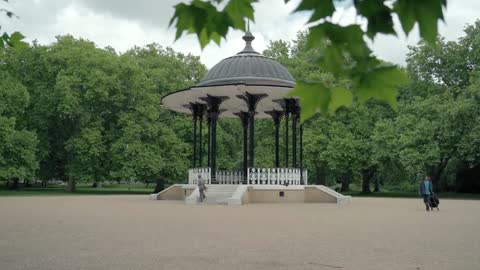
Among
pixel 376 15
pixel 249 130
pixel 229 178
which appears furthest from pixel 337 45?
pixel 229 178

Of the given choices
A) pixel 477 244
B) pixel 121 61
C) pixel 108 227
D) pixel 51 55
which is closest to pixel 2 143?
pixel 51 55

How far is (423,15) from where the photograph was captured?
1812 mm

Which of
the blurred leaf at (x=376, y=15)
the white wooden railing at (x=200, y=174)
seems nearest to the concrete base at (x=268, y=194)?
the white wooden railing at (x=200, y=174)

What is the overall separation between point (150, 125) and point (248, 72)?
16604 mm

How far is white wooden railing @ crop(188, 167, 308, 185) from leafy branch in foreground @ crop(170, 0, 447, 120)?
84.6 feet

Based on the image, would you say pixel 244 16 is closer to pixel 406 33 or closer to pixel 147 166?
pixel 406 33

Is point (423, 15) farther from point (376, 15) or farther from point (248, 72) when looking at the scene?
point (248, 72)

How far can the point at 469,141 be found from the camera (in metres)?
36.7

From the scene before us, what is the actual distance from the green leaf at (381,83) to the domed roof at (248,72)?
25735 mm

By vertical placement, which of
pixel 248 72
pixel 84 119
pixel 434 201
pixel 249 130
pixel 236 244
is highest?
pixel 248 72

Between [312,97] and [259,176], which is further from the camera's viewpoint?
[259,176]

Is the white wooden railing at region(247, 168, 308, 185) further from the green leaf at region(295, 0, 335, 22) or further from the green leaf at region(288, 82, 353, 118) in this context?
the green leaf at region(295, 0, 335, 22)

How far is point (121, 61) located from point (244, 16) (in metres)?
44.4

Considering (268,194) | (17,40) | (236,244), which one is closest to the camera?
(17,40)
